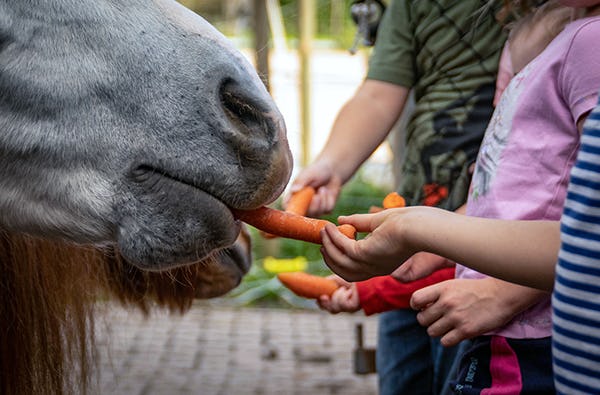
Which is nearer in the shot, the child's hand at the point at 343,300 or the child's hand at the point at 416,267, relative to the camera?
the child's hand at the point at 416,267

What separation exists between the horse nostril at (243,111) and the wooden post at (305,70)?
14.1 feet

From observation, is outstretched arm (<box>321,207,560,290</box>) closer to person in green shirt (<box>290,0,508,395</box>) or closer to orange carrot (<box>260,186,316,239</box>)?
orange carrot (<box>260,186,316,239</box>)

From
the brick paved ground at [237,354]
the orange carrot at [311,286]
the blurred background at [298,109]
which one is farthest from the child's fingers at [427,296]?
the brick paved ground at [237,354]

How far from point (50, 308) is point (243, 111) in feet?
2.24

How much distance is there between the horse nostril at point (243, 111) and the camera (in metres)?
1.35

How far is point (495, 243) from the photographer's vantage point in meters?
1.23

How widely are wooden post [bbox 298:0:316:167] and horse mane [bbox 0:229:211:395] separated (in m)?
3.84

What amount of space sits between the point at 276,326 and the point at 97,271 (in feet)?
9.71

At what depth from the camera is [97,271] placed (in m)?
1.88

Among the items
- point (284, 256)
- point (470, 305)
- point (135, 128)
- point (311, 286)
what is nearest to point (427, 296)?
point (470, 305)

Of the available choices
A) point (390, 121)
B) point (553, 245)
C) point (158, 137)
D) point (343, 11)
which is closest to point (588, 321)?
point (553, 245)

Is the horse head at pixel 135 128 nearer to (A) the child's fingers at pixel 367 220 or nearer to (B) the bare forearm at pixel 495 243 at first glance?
(A) the child's fingers at pixel 367 220

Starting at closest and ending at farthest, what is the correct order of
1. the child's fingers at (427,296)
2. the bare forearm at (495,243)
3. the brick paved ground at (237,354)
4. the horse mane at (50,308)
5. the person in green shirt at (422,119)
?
the bare forearm at (495,243) → the child's fingers at (427,296) → the horse mane at (50,308) → the person in green shirt at (422,119) → the brick paved ground at (237,354)

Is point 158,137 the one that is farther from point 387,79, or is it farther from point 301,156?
point 301,156
